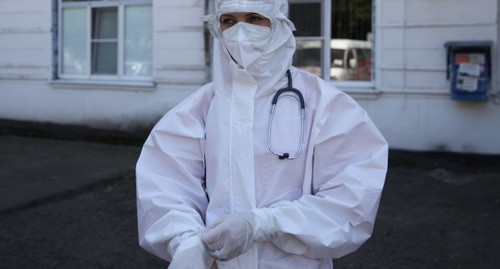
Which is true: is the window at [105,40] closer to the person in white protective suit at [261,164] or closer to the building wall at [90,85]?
the building wall at [90,85]

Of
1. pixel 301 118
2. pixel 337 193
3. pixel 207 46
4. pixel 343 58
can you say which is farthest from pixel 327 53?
pixel 337 193

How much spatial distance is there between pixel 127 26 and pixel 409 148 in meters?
4.60

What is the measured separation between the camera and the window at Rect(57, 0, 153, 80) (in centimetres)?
1032

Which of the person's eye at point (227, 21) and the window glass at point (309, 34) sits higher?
the window glass at point (309, 34)

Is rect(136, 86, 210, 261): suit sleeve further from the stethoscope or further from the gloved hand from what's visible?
the stethoscope

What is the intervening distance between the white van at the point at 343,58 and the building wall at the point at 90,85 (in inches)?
57.5

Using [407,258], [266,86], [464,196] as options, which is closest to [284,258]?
[266,86]

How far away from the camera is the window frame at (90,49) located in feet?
33.8

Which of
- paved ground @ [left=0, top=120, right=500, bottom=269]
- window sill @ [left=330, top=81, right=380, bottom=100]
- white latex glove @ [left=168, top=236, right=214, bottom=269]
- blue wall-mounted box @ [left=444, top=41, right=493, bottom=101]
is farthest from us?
window sill @ [left=330, top=81, right=380, bottom=100]

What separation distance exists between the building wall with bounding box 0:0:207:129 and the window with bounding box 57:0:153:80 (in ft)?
0.86

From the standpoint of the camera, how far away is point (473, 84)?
8.09 m

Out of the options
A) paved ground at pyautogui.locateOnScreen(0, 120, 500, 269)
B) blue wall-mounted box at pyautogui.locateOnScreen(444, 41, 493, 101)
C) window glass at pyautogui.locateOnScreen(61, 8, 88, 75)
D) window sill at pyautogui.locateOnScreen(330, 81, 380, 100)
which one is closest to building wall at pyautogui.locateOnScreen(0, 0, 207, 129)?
window glass at pyautogui.locateOnScreen(61, 8, 88, 75)

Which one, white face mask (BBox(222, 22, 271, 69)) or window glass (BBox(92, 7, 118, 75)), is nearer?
white face mask (BBox(222, 22, 271, 69))

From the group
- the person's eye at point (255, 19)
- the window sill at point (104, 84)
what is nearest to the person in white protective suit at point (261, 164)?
the person's eye at point (255, 19)
